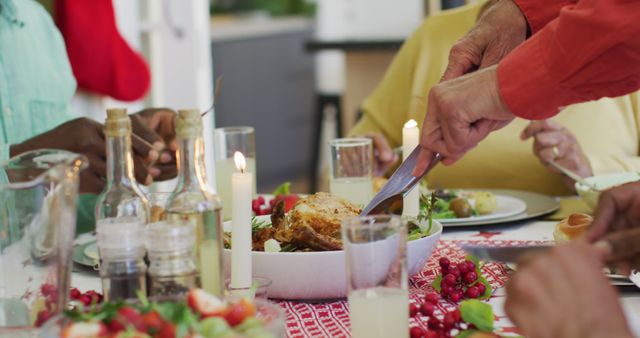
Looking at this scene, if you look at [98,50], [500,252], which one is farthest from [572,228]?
[98,50]

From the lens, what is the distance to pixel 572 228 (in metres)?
1.33

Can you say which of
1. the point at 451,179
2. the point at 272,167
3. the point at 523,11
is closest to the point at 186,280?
the point at 523,11

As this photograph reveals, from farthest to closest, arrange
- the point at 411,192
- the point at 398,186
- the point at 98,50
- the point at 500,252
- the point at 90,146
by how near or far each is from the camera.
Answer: the point at 98,50, the point at 90,146, the point at 411,192, the point at 398,186, the point at 500,252

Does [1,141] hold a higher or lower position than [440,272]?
higher

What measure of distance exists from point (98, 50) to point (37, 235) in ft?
7.27

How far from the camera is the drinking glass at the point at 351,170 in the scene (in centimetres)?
167

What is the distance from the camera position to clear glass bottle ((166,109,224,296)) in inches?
39.8

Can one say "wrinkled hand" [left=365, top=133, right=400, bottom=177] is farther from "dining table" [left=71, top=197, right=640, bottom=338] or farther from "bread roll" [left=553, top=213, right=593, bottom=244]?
"bread roll" [left=553, top=213, right=593, bottom=244]

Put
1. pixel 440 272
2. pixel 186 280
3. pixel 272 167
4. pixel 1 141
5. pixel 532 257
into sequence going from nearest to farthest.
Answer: pixel 532 257
pixel 186 280
pixel 440 272
pixel 1 141
pixel 272 167

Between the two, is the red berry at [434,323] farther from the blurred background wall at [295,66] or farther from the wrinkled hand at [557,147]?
the blurred background wall at [295,66]

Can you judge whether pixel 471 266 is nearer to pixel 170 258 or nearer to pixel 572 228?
pixel 572 228

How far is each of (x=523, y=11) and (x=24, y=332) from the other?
95cm

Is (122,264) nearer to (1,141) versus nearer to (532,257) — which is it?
(532,257)

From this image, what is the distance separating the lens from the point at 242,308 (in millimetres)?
883
